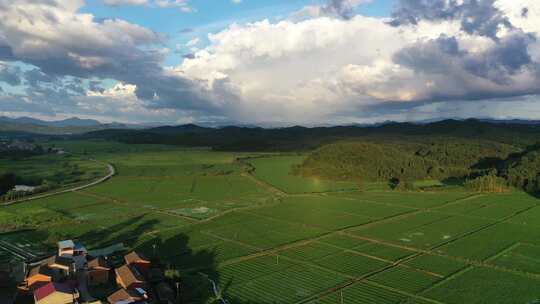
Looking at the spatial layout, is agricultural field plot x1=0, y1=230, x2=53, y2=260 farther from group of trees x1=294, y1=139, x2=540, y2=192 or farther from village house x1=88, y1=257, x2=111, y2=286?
group of trees x1=294, y1=139, x2=540, y2=192

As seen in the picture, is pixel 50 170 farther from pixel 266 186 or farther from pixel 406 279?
pixel 406 279

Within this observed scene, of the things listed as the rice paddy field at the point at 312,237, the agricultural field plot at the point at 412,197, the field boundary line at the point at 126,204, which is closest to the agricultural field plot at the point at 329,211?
the rice paddy field at the point at 312,237

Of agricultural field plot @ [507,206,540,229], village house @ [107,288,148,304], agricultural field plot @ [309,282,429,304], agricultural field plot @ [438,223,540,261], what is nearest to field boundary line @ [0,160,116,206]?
village house @ [107,288,148,304]

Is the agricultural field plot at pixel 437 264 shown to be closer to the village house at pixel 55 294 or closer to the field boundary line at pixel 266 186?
the village house at pixel 55 294

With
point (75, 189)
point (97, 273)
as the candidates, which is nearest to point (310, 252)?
point (97, 273)

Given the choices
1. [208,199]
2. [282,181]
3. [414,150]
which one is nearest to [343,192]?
[282,181]

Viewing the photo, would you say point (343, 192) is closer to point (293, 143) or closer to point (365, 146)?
point (365, 146)

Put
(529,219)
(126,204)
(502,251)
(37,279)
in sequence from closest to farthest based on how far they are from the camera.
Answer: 1. (37,279)
2. (502,251)
3. (529,219)
4. (126,204)
